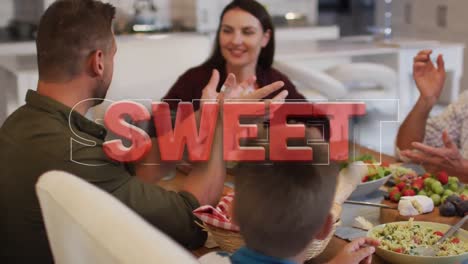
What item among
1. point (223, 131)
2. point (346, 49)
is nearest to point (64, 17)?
point (223, 131)

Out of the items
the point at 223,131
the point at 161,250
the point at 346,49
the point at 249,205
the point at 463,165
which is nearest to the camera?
the point at 161,250

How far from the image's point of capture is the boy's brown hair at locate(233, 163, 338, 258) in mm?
1142

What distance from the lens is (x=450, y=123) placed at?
95.6 inches

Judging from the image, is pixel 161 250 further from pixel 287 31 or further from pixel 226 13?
pixel 287 31

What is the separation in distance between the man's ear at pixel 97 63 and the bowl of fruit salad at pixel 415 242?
0.72 metres

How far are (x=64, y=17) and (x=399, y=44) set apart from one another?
328 cm

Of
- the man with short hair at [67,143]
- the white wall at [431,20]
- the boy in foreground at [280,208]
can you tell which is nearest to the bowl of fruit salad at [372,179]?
the man with short hair at [67,143]

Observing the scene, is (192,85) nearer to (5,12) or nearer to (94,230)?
(94,230)

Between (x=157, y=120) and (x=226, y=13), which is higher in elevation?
(x=226, y=13)

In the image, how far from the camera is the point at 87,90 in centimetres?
166

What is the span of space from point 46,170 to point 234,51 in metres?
1.50

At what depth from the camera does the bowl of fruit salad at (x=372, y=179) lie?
1910 mm

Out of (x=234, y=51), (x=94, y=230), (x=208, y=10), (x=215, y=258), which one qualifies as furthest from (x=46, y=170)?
(x=208, y=10)

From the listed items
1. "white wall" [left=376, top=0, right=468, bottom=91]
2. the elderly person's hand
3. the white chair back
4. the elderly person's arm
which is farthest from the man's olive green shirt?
"white wall" [left=376, top=0, right=468, bottom=91]
